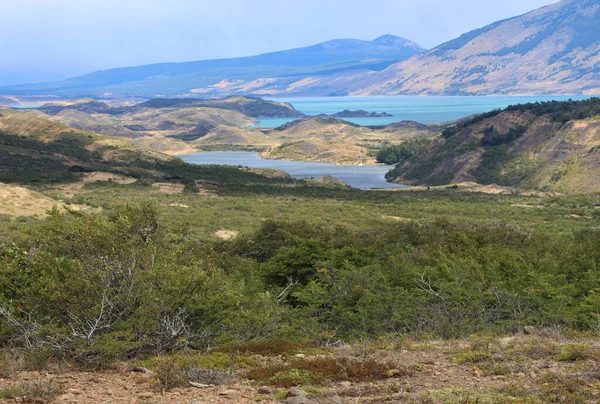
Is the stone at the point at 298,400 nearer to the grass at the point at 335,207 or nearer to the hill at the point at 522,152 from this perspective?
the grass at the point at 335,207

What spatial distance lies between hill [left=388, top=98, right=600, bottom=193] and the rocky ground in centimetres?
8015

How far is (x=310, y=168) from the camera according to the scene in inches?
5733

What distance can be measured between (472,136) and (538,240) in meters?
90.5

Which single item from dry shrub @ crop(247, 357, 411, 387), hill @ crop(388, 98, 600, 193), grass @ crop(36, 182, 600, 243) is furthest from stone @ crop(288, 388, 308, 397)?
hill @ crop(388, 98, 600, 193)

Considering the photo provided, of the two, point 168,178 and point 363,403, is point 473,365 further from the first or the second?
point 168,178

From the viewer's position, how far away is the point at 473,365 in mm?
10375

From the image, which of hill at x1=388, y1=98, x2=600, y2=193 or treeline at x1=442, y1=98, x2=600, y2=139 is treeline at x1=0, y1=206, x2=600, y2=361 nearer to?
hill at x1=388, y1=98, x2=600, y2=193

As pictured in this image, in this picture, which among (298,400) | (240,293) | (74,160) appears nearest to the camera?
(298,400)

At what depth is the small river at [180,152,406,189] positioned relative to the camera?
121 meters

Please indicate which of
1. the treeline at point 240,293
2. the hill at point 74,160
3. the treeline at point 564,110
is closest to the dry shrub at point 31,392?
the treeline at point 240,293

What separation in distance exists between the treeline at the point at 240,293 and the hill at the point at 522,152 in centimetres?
6790

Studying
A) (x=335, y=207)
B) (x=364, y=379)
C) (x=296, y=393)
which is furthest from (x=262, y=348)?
(x=335, y=207)

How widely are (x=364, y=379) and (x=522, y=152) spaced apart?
4017 inches

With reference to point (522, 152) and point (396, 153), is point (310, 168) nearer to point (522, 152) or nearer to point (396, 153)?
point (396, 153)
